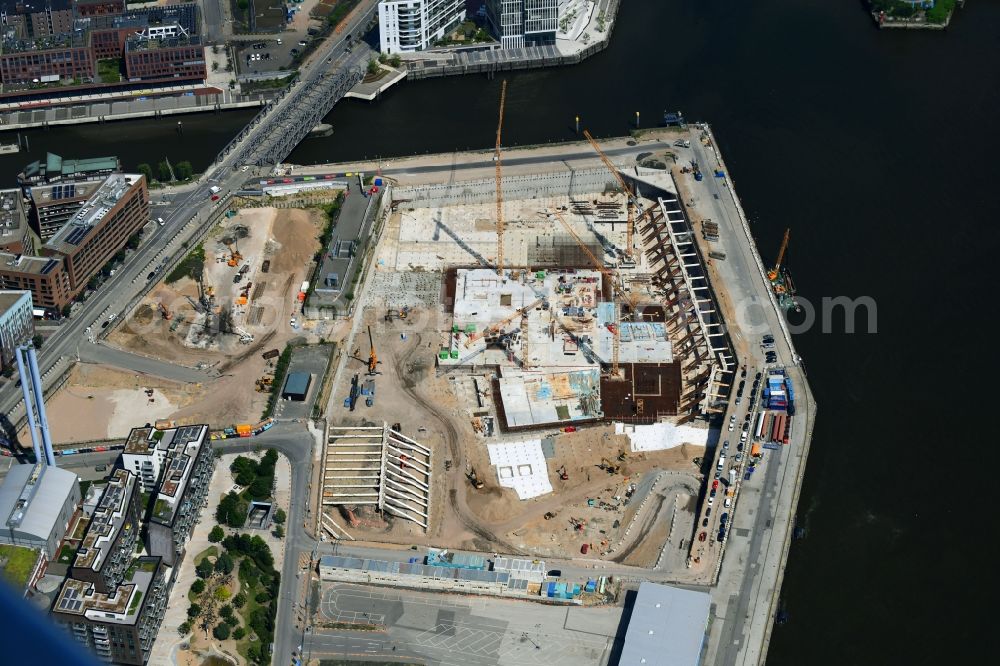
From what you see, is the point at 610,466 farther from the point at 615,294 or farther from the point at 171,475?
the point at 171,475

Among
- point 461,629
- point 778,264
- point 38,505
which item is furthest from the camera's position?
point 778,264

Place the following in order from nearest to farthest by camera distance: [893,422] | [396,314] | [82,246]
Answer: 1. [893,422]
2. [82,246]
3. [396,314]

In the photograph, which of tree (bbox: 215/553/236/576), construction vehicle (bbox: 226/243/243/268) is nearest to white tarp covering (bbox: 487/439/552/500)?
tree (bbox: 215/553/236/576)

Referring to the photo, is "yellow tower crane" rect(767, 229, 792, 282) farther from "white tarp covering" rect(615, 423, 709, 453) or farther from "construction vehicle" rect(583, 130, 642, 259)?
"white tarp covering" rect(615, 423, 709, 453)

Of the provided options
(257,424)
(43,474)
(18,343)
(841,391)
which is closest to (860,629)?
(841,391)

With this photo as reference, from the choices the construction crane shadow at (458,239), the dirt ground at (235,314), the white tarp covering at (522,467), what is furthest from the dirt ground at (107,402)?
the construction crane shadow at (458,239)

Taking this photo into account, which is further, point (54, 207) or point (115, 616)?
point (54, 207)

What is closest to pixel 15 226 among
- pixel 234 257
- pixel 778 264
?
pixel 234 257
